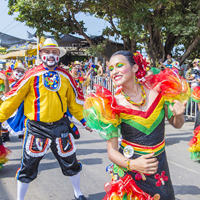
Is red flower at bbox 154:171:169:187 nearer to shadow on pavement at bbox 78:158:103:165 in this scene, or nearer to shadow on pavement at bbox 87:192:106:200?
shadow on pavement at bbox 87:192:106:200

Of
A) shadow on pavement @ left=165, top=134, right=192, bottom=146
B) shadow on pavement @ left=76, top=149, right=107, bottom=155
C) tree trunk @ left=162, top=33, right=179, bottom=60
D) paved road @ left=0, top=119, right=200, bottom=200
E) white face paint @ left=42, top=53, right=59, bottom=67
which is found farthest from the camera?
tree trunk @ left=162, top=33, right=179, bottom=60

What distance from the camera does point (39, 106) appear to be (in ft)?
10.5

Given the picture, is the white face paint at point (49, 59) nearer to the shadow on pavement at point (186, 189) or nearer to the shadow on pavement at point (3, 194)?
the shadow on pavement at point (3, 194)

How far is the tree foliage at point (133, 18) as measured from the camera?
10.6 meters

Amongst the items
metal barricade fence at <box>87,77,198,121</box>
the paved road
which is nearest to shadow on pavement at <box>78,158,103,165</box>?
the paved road

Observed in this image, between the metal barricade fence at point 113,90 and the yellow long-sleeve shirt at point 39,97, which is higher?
the yellow long-sleeve shirt at point 39,97

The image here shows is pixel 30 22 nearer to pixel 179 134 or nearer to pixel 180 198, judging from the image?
pixel 179 134

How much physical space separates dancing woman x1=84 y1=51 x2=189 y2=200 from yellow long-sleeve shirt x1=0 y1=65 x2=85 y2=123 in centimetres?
132

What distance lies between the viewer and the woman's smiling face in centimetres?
205

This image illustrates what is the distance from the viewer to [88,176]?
4457 millimetres

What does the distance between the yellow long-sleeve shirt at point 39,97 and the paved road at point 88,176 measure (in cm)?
137

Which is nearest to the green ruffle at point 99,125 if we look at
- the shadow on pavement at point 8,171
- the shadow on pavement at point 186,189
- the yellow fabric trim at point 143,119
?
the yellow fabric trim at point 143,119

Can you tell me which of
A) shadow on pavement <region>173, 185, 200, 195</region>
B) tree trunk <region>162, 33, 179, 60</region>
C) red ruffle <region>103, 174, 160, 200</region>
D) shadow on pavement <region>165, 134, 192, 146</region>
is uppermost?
tree trunk <region>162, 33, 179, 60</region>

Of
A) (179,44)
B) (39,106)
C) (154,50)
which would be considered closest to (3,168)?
(39,106)
